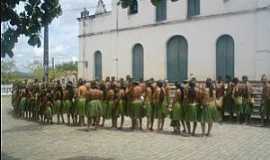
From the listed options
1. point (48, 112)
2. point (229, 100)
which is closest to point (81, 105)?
point (48, 112)

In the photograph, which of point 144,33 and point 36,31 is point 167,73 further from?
point 36,31

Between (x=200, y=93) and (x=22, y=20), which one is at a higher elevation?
(x=22, y=20)

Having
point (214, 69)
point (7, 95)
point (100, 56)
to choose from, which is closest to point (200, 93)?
point (214, 69)

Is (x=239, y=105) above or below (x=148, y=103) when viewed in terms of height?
below

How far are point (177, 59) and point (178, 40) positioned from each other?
1.04 m

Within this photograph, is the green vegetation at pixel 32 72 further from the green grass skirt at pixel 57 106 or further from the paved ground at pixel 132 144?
the paved ground at pixel 132 144

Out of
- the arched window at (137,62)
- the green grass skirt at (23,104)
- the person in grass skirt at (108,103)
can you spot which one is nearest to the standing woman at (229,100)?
the person in grass skirt at (108,103)

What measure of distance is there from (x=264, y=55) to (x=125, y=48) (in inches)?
401

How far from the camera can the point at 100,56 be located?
3316cm

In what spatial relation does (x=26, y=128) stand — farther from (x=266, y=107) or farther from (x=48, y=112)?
(x=266, y=107)

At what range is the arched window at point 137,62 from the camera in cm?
3019

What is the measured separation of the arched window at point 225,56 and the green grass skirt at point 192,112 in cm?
1044

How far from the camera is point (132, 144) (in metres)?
13.2

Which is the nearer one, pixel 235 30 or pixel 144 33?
pixel 235 30
